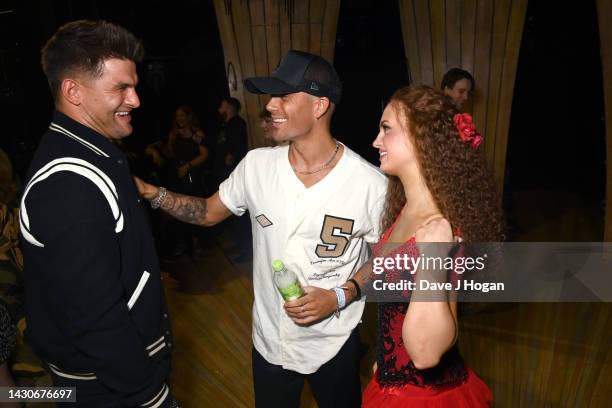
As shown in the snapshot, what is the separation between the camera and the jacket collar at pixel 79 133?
142 cm

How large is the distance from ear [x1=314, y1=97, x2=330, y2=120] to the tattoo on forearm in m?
0.63

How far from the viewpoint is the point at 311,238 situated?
1.91 metres

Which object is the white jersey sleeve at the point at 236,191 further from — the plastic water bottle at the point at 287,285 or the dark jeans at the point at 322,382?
the dark jeans at the point at 322,382

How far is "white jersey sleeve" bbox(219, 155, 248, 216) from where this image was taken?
209 cm

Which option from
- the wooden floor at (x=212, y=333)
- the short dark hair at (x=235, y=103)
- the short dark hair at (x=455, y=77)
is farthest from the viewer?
the short dark hair at (x=235, y=103)

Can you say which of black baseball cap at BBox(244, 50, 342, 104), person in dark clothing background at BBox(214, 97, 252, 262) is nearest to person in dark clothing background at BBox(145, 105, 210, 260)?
person in dark clothing background at BBox(214, 97, 252, 262)

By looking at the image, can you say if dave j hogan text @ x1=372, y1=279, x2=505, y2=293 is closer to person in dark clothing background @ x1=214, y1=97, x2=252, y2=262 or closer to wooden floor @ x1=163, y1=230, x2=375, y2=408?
wooden floor @ x1=163, y1=230, x2=375, y2=408

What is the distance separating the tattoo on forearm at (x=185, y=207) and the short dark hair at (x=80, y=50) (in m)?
0.72

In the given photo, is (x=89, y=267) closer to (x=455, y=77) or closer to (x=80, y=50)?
(x=80, y=50)

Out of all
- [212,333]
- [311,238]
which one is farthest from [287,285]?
[212,333]

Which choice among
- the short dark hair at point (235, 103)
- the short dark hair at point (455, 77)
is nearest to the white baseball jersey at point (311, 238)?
the short dark hair at point (455, 77)

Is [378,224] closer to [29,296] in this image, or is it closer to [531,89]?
[29,296]

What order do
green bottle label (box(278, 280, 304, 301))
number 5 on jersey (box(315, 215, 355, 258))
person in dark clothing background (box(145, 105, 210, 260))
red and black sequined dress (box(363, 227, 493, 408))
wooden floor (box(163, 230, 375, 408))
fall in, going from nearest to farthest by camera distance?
1. red and black sequined dress (box(363, 227, 493, 408))
2. green bottle label (box(278, 280, 304, 301))
3. number 5 on jersey (box(315, 215, 355, 258))
4. wooden floor (box(163, 230, 375, 408))
5. person in dark clothing background (box(145, 105, 210, 260))

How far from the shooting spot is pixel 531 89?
7574mm
